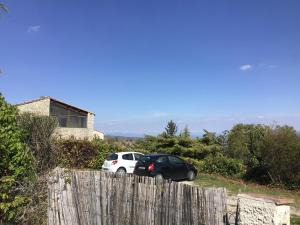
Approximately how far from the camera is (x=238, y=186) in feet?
60.1

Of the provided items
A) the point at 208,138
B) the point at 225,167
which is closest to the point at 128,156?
the point at 225,167

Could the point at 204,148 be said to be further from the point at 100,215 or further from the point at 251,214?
the point at 251,214

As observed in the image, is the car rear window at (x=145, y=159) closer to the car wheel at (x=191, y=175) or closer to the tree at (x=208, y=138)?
the car wheel at (x=191, y=175)

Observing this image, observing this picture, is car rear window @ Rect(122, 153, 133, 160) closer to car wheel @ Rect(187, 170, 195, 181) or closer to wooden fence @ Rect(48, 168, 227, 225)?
car wheel @ Rect(187, 170, 195, 181)

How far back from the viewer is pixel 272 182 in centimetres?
1920

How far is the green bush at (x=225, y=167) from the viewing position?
22.0m

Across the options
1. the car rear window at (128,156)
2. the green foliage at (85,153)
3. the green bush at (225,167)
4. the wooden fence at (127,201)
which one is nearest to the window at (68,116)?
the green foliage at (85,153)

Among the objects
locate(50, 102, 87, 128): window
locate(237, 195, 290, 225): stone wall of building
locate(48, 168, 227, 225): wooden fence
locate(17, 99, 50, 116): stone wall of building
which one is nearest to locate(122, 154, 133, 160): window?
locate(48, 168, 227, 225): wooden fence

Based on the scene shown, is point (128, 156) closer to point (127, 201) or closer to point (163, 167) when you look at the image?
point (163, 167)

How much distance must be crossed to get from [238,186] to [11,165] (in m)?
13.2

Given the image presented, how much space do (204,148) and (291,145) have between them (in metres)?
10.4

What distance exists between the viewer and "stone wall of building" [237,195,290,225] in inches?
201

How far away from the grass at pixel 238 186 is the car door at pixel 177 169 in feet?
2.76

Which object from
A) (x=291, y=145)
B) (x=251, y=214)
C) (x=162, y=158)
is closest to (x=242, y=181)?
(x=291, y=145)
